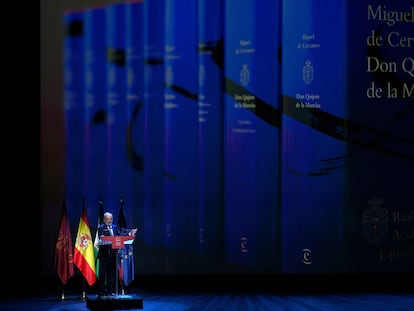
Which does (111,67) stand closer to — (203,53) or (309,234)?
(203,53)

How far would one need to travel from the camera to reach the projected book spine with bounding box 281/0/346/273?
28.2 ft

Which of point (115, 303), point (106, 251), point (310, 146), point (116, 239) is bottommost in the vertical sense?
point (115, 303)

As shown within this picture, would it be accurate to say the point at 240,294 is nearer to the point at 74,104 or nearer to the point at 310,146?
the point at 310,146

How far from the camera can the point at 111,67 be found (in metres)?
8.56

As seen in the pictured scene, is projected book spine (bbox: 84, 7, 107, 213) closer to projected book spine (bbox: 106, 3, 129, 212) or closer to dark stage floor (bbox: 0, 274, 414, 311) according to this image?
projected book spine (bbox: 106, 3, 129, 212)

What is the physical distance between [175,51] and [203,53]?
30 cm

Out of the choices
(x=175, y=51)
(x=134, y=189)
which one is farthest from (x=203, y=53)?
(x=134, y=189)

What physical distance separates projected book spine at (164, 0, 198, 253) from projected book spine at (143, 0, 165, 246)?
6 centimetres

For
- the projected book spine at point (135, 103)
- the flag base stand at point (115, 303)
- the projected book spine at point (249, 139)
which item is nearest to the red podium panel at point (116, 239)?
the flag base stand at point (115, 303)

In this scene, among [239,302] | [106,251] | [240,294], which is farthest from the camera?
[240,294]

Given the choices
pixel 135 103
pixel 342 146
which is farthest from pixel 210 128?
pixel 342 146

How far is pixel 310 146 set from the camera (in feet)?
28.2

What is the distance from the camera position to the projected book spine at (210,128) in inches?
338

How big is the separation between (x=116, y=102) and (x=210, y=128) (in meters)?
1.04
